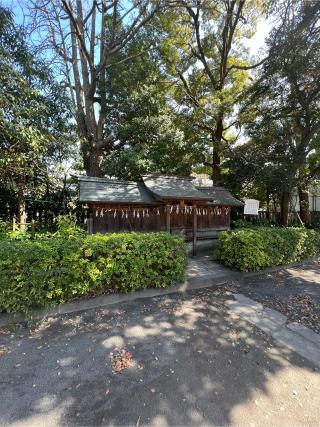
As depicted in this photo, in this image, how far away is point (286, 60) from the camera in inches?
363

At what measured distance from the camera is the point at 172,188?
28.8ft

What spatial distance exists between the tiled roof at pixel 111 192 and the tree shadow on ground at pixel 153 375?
4081 mm

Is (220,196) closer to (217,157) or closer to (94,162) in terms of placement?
(217,157)

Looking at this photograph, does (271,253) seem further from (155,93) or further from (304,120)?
(155,93)

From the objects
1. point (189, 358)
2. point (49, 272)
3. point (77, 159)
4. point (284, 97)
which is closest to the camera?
point (189, 358)

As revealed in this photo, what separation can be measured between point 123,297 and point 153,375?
222 cm

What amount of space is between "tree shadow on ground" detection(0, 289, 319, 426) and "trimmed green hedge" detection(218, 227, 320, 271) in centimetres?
278

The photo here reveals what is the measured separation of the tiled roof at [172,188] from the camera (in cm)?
796

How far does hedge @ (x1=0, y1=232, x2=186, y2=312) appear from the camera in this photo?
3.98 m

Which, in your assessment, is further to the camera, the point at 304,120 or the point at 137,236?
the point at 304,120

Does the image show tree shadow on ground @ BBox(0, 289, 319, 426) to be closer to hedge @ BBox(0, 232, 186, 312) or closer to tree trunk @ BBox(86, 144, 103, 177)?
hedge @ BBox(0, 232, 186, 312)

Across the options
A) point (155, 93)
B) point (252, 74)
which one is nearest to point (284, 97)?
point (252, 74)

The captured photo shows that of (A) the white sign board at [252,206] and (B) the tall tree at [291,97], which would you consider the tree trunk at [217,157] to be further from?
(A) the white sign board at [252,206]

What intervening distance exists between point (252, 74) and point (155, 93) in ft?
20.1
